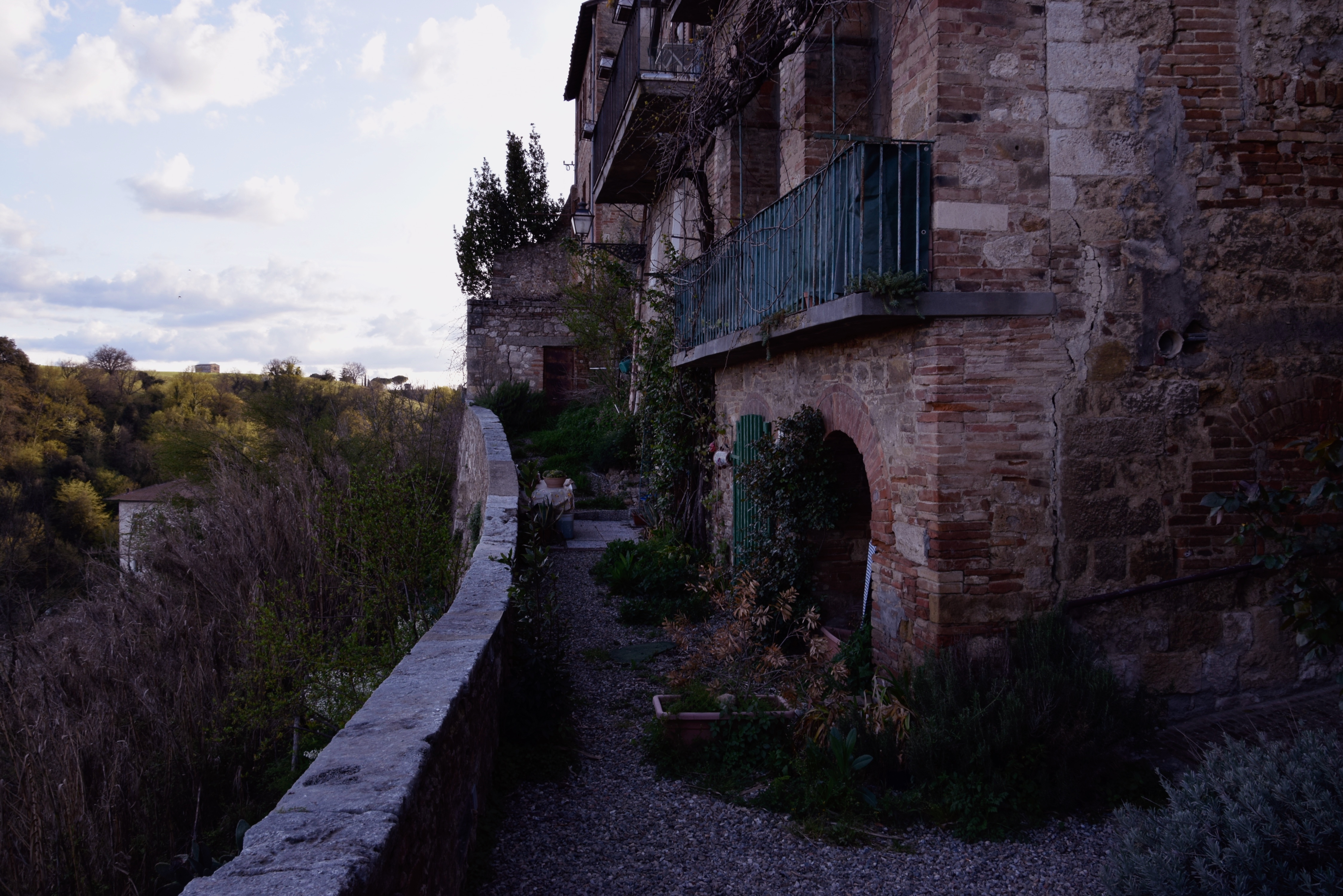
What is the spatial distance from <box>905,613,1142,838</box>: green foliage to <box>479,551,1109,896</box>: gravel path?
15 centimetres

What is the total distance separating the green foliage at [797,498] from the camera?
6.16 metres

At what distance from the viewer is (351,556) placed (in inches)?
290

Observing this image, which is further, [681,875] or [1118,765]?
[1118,765]

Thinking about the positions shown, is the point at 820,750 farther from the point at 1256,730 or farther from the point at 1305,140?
the point at 1305,140

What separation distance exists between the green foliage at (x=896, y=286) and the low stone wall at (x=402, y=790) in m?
2.50

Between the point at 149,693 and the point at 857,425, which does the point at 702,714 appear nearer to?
the point at 857,425

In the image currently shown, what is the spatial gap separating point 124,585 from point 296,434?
6.28 metres

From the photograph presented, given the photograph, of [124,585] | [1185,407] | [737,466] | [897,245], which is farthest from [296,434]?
[1185,407]

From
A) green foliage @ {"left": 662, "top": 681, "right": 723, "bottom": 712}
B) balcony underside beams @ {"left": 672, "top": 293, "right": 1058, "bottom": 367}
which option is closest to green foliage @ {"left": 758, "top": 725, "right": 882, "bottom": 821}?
green foliage @ {"left": 662, "top": 681, "right": 723, "bottom": 712}

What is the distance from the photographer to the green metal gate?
22.6 feet

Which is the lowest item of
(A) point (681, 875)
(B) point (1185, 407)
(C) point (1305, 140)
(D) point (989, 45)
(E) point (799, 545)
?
(A) point (681, 875)

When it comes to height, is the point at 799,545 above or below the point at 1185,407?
below

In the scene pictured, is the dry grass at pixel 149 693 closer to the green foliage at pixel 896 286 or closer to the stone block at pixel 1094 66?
the green foliage at pixel 896 286

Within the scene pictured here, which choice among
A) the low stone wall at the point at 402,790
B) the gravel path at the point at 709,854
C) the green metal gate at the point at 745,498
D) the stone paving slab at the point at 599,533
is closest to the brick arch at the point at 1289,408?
the gravel path at the point at 709,854
